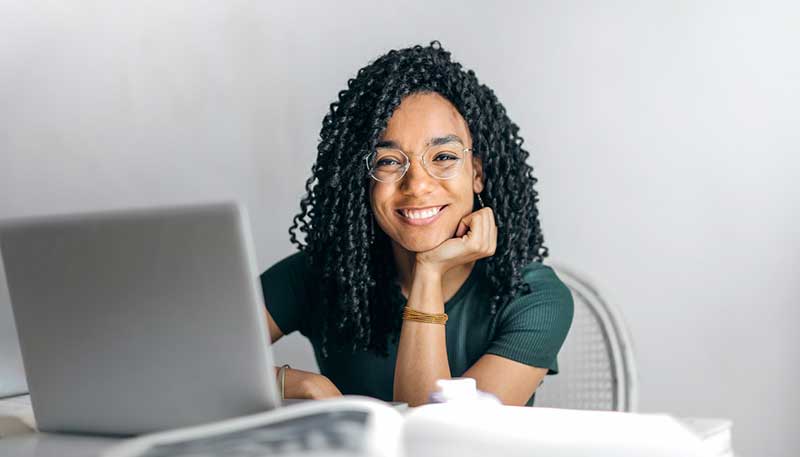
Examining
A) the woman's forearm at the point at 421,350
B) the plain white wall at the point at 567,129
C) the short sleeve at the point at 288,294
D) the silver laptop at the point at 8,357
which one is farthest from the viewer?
the plain white wall at the point at 567,129

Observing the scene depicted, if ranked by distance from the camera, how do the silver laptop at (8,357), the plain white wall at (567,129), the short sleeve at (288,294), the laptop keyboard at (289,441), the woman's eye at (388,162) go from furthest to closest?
1. the plain white wall at (567,129)
2. the short sleeve at (288,294)
3. the woman's eye at (388,162)
4. the silver laptop at (8,357)
5. the laptop keyboard at (289,441)

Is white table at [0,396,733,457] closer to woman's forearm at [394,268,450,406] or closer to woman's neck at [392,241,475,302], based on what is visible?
woman's forearm at [394,268,450,406]

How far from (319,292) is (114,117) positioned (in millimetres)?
1281

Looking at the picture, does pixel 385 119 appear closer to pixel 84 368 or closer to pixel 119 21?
pixel 84 368

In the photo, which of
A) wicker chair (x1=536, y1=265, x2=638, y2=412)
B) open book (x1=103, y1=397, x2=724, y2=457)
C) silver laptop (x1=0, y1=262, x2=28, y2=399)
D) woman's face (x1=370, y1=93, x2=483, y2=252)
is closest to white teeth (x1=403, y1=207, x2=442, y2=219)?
woman's face (x1=370, y1=93, x2=483, y2=252)

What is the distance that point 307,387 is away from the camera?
147cm

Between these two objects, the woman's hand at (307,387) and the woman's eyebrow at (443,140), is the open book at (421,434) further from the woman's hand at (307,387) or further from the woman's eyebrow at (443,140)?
the woman's eyebrow at (443,140)

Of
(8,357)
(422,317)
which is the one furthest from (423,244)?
(8,357)

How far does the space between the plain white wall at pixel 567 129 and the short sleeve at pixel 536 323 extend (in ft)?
0.84

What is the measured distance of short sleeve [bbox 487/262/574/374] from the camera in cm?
169

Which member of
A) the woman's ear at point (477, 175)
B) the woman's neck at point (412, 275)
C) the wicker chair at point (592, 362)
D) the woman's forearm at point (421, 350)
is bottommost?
the wicker chair at point (592, 362)

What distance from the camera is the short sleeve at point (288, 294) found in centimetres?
192

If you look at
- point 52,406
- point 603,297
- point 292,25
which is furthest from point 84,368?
point 292,25

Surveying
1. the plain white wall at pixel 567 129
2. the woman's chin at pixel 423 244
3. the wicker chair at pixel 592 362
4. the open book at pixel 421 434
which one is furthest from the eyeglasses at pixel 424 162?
the open book at pixel 421 434
